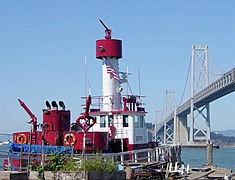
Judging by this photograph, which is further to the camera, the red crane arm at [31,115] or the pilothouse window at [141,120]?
the pilothouse window at [141,120]

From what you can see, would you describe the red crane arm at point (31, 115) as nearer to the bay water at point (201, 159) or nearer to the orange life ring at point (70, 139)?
the orange life ring at point (70, 139)

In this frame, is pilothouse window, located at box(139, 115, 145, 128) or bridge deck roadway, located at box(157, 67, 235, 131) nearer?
pilothouse window, located at box(139, 115, 145, 128)

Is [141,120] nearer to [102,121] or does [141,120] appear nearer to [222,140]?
[102,121]

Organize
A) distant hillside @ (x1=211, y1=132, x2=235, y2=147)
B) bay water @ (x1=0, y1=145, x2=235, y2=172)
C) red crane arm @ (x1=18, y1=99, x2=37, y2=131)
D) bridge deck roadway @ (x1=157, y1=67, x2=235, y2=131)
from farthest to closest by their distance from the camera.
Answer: distant hillside @ (x1=211, y1=132, x2=235, y2=147), bridge deck roadway @ (x1=157, y1=67, x2=235, y2=131), bay water @ (x1=0, y1=145, x2=235, y2=172), red crane arm @ (x1=18, y1=99, x2=37, y2=131)

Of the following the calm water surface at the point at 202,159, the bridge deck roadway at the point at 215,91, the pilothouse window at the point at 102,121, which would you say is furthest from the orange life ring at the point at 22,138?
the bridge deck roadway at the point at 215,91

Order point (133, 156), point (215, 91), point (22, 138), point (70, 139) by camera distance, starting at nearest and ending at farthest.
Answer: point (70, 139)
point (22, 138)
point (133, 156)
point (215, 91)

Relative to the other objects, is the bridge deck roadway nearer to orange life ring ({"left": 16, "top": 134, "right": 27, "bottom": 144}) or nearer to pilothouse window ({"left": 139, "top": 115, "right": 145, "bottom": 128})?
pilothouse window ({"left": 139, "top": 115, "right": 145, "bottom": 128})

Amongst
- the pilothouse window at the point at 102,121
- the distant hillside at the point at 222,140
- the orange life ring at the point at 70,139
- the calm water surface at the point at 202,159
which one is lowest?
the calm water surface at the point at 202,159

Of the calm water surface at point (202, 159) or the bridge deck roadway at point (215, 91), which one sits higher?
the bridge deck roadway at point (215, 91)

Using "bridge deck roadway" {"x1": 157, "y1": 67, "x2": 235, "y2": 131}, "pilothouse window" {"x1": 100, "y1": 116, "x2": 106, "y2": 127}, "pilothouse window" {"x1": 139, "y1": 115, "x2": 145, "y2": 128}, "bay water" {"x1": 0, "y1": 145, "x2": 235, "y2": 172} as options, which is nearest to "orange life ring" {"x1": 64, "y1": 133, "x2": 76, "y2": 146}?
"pilothouse window" {"x1": 100, "y1": 116, "x2": 106, "y2": 127}

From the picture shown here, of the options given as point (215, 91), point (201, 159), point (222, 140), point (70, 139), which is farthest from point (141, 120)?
point (222, 140)

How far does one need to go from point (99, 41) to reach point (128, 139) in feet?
13.5

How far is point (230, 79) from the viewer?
194 ft

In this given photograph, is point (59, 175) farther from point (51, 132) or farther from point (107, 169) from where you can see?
point (51, 132)
